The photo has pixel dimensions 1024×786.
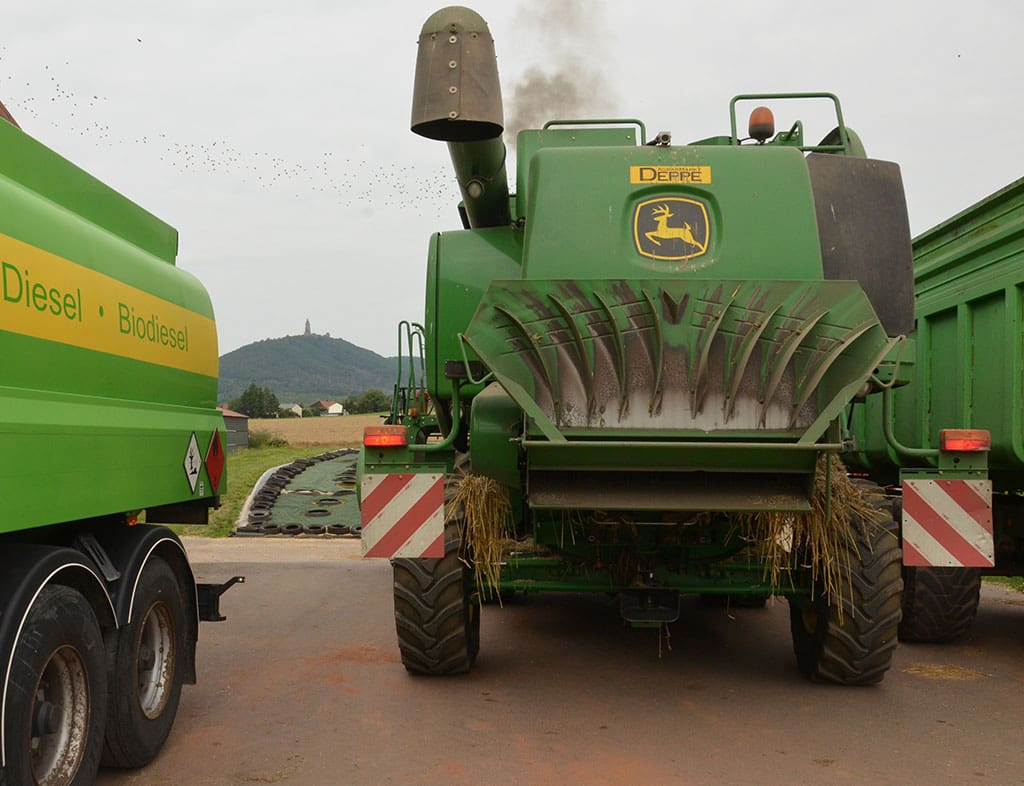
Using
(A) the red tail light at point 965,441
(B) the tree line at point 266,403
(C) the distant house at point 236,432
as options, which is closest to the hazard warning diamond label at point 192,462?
(A) the red tail light at point 965,441

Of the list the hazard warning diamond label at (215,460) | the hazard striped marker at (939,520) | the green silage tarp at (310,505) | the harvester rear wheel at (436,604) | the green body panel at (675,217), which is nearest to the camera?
the hazard striped marker at (939,520)

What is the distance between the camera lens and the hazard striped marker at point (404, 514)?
5.47 meters

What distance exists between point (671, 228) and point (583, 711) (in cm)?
265

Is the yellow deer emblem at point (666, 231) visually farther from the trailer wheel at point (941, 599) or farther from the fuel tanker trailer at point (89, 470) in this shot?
the trailer wheel at point (941, 599)

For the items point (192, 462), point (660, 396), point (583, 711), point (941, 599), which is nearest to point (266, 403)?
point (941, 599)

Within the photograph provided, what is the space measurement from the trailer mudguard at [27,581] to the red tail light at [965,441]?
13.2 feet

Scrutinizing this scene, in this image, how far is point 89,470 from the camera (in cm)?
407

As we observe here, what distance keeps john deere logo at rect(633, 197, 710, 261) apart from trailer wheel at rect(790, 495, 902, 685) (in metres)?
1.75

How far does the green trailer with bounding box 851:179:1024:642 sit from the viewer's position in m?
Answer: 5.27

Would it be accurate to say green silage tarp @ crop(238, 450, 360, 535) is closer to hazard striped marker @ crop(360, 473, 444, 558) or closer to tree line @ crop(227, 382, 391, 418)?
hazard striped marker @ crop(360, 473, 444, 558)

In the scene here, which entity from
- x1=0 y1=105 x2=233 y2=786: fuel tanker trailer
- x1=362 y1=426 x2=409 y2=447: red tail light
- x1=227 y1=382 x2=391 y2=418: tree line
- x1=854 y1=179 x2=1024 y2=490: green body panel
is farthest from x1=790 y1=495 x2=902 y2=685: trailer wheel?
x1=227 y1=382 x2=391 y2=418: tree line

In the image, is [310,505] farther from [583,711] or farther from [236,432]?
[236,432]

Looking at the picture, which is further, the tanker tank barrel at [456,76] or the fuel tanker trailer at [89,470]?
the tanker tank barrel at [456,76]

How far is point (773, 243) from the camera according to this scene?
559cm
